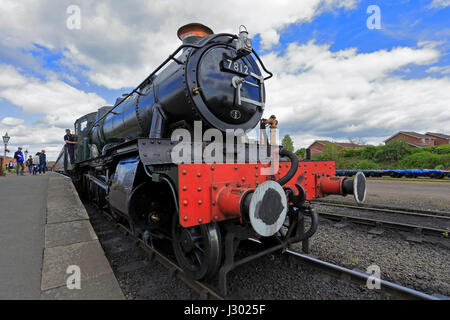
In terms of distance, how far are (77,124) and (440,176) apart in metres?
21.2

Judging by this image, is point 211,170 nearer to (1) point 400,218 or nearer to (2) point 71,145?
(1) point 400,218

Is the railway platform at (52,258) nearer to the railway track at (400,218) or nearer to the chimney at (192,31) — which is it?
the chimney at (192,31)

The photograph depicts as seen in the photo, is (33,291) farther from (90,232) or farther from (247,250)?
(247,250)

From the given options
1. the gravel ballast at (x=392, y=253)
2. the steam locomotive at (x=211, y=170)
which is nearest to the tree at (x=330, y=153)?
the gravel ballast at (x=392, y=253)

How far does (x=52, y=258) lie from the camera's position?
2811 mm

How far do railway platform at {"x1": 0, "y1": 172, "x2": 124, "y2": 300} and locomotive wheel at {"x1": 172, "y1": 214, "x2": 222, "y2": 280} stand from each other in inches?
28.2

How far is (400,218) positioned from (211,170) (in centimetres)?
548

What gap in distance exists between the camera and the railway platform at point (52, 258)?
7.25 feet

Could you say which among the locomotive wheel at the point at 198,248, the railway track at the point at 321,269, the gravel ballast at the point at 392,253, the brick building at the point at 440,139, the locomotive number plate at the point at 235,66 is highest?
the brick building at the point at 440,139

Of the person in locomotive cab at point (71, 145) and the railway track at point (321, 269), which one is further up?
the person in locomotive cab at point (71, 145)

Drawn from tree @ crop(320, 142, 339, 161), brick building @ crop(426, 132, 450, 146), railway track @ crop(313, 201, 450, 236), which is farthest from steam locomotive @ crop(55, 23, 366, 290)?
brick building @ crop(426, 132, 450, 146)
